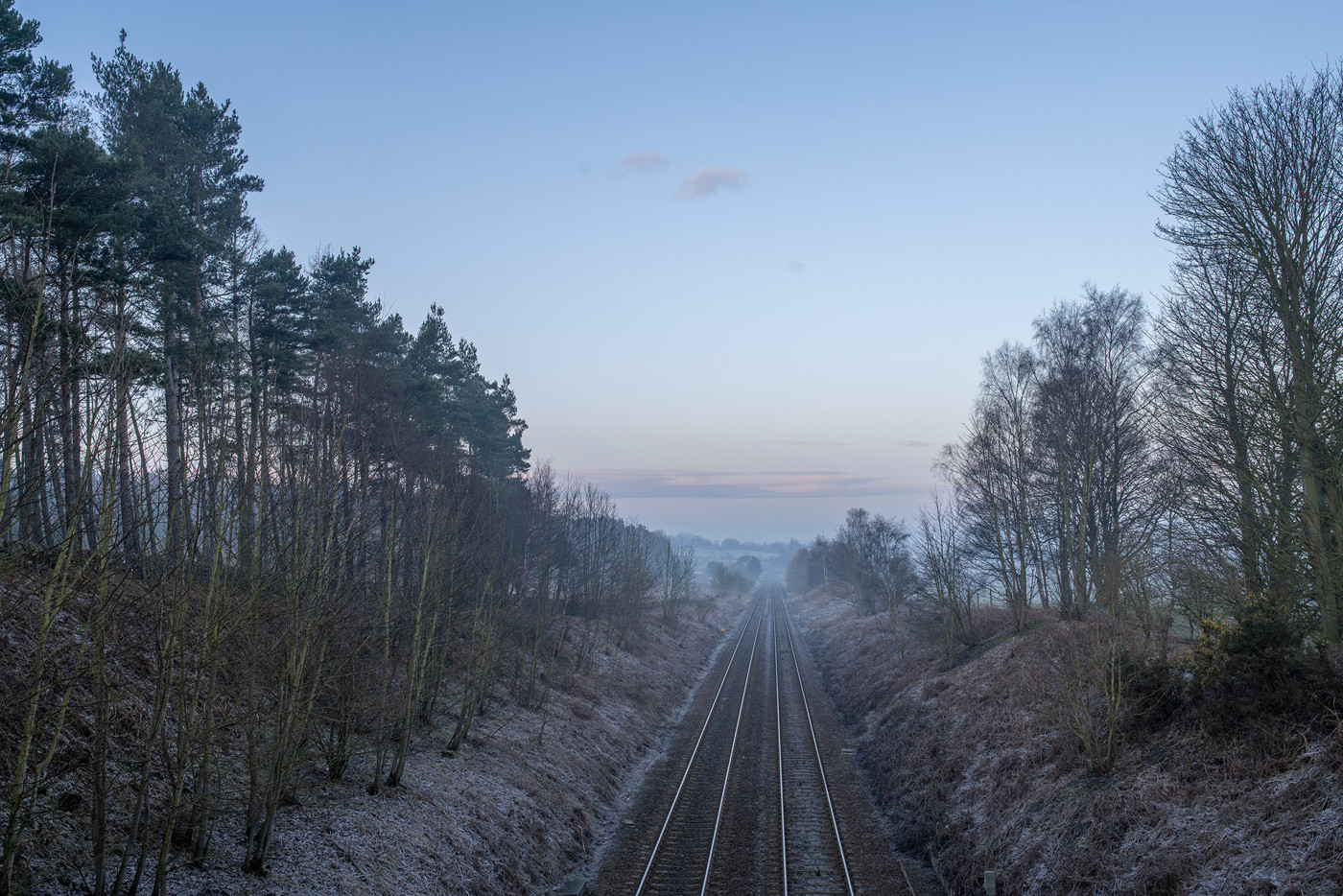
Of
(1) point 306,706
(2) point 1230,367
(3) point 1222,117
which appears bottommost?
(1) point 306,706

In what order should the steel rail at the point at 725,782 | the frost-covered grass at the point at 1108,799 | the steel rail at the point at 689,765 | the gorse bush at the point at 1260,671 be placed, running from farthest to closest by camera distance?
the steel rail at the point at 689,765 < the steel rail at the point at 725,782 < the gorse bush at the point at 1260,671 < the frost-covered grass at the point at 1108,799

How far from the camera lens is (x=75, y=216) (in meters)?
13.2

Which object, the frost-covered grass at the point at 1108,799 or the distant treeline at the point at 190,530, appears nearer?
the distant treeline at the point at 190,530

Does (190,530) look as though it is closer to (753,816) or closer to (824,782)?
(753,816)

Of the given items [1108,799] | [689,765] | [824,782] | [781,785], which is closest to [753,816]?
[781,785]

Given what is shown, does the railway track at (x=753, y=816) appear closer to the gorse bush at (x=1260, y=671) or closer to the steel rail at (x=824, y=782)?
the steel rail at (x=824, y=782)

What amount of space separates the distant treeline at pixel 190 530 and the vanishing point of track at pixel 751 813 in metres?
5.76

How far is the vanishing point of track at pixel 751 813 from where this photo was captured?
41.7 feet

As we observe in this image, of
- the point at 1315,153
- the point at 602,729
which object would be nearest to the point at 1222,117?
the point at 1315,153

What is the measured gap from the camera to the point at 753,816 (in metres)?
15.7

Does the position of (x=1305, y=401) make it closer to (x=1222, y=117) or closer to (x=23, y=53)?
(x=1222, y=117)

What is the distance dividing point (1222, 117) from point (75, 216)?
75.0ft

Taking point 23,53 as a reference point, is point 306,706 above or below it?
below

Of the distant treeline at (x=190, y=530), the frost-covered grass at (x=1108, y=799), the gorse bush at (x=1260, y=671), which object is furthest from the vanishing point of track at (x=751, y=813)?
the gorse bush at (x=1260, y=671)
